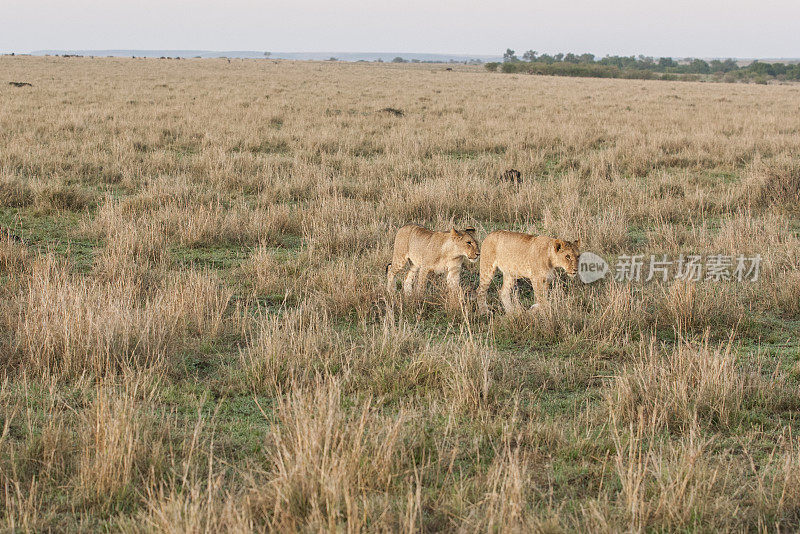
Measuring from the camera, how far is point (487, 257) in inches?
236

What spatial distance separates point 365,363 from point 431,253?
5.30 ft

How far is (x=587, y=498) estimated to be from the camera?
318 cm

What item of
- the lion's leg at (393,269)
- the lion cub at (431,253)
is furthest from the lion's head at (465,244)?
the lion's leg at (393,269)

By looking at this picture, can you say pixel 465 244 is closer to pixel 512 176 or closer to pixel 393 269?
pixel 393 269

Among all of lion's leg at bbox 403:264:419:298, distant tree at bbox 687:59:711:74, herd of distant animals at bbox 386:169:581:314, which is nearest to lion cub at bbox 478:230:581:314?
herd of distant animals at bbox 386:169:581:314

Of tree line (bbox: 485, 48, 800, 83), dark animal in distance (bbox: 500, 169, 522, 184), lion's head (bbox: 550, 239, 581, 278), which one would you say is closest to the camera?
lion's head (bbox: 550, 239, 581, 278)

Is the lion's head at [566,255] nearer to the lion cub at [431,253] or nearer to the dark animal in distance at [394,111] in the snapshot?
the lion cub at [431,253]

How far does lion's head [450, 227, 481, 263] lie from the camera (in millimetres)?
5762

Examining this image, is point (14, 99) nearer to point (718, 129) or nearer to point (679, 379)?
point (718, 129)

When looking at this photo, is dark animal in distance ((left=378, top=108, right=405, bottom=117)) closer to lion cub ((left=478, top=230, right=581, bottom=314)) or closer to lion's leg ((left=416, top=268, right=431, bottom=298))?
lion's leg ((left=416, top=268, right=431, bottom=298))

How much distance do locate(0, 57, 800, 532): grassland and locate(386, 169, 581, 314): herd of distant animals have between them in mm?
201

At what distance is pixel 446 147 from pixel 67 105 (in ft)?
41.4

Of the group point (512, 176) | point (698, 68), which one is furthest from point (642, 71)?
point (512, 176)

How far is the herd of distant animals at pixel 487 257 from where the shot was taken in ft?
18.2
